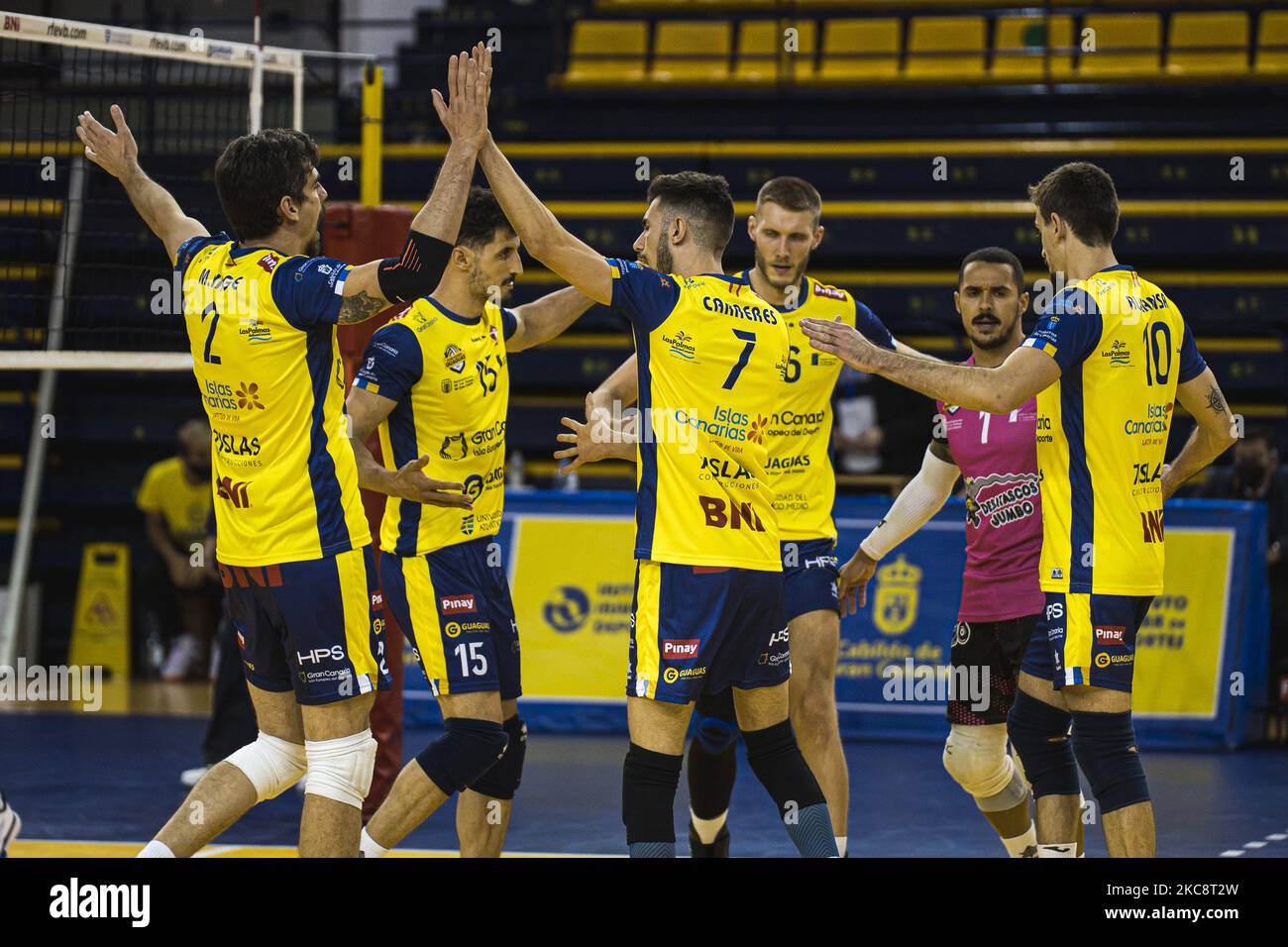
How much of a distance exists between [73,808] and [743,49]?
1034 cm

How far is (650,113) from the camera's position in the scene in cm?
1488

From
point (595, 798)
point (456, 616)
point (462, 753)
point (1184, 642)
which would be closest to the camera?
point (462, 753)

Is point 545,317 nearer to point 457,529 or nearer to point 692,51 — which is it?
point 457,529

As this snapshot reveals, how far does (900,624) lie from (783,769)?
17.7 feet

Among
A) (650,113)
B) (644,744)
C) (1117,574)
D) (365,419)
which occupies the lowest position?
(644,744)

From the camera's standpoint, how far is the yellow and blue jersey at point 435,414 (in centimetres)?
556

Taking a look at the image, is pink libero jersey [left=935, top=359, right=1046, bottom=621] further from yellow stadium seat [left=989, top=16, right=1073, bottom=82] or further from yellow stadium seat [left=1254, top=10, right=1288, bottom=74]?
yellow stadium seat [left=1254, top=10, right=1288, bottom=74]

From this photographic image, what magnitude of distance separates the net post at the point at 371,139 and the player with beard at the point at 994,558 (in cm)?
308

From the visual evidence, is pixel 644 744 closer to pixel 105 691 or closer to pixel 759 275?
pixel 759 275

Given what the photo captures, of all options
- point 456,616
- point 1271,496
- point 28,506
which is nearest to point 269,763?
point 456,616

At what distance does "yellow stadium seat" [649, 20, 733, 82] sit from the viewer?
15.1 metres

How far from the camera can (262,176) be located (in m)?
4.79

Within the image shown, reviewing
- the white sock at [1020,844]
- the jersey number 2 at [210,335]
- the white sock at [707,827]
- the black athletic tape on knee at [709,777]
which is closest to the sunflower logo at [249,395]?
the jersey number 2 at [210,335]
